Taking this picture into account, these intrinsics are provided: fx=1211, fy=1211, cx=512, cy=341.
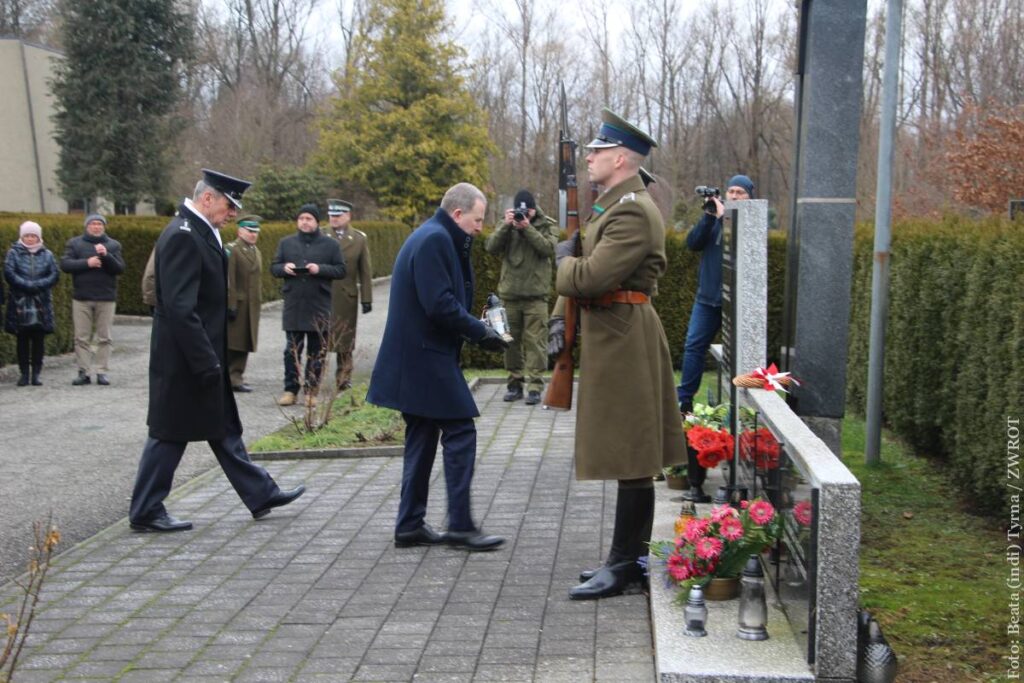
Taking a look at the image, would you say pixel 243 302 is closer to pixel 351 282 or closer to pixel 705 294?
pixel 351 282

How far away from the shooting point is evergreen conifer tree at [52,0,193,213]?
121 feet

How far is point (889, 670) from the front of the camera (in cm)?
432

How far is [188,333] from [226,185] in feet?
3.18

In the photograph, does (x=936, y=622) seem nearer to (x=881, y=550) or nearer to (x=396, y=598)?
(x=881, y=550)

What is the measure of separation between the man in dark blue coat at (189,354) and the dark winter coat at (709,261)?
371cm

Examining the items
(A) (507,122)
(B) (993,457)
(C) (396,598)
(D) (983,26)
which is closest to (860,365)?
(B) (993,457)

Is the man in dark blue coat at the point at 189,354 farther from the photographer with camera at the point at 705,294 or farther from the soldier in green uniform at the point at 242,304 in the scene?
the soldier in green uniform at the point at 242,304

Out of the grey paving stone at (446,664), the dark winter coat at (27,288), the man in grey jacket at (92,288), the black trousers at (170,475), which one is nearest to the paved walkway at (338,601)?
the grey paving stone at (446,664)

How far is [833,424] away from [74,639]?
167 inches

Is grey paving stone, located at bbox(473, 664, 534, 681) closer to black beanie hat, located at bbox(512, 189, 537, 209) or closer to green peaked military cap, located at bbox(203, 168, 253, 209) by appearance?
green peaked military cap, located at bbox(203, 168, 253, 209)

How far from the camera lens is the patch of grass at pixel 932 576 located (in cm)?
510

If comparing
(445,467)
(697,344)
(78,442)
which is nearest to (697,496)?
(445,467)

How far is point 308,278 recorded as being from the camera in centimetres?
1310

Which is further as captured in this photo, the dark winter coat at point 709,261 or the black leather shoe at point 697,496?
the dark winter coat at point 709,261
